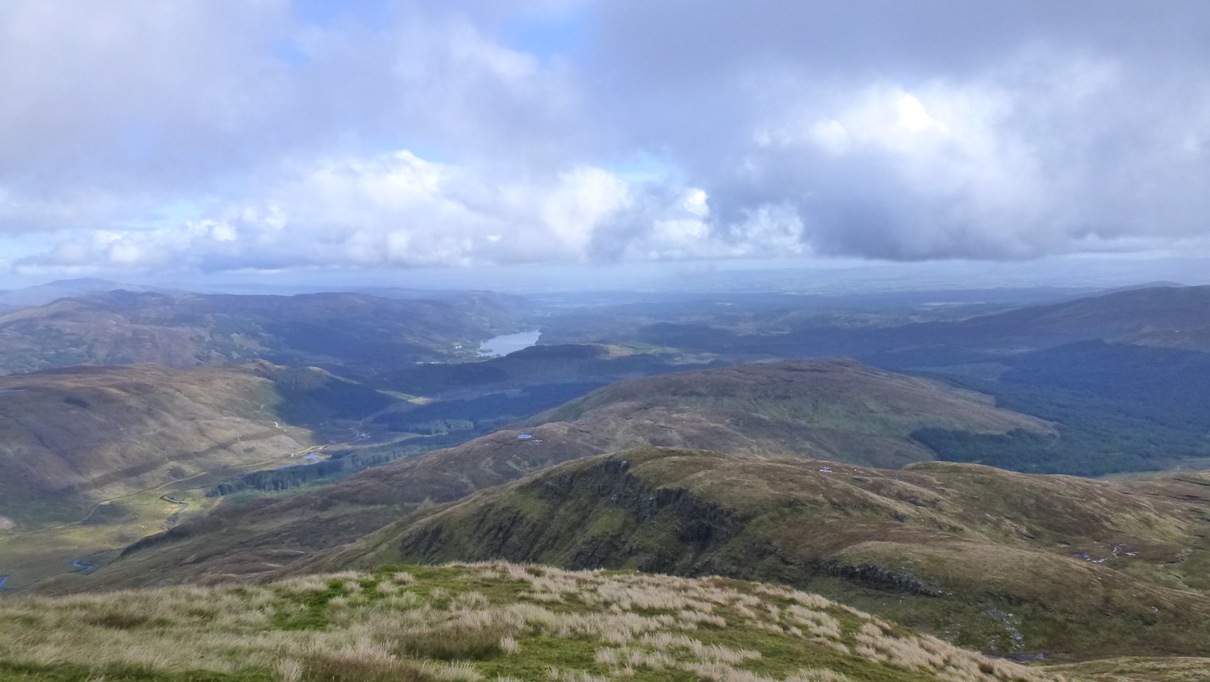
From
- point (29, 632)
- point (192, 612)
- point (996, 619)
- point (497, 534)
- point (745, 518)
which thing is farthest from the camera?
point (497, 534)

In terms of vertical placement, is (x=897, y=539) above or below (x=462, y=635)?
below

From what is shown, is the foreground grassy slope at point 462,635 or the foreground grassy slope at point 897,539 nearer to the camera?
the foreground grassy slope at point 462,635

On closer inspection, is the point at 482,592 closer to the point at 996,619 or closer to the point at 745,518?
the point at 996,619

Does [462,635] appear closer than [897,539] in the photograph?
Yes

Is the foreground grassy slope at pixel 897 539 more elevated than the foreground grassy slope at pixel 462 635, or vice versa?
the foreground grassy slope at pixel 462 635

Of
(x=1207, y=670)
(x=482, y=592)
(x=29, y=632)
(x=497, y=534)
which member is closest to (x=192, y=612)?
(x=29, y=632)
